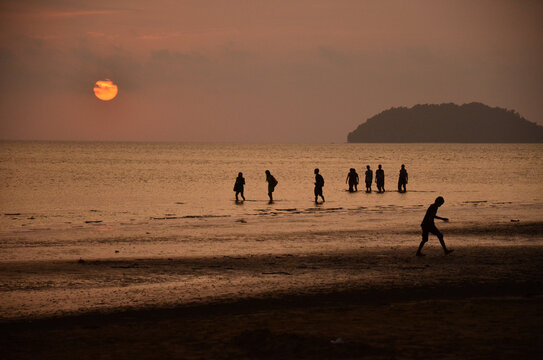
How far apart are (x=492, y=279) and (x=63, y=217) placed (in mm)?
22732

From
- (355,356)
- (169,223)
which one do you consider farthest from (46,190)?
(355,356)

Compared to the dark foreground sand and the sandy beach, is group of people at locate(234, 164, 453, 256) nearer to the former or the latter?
the sandy beach

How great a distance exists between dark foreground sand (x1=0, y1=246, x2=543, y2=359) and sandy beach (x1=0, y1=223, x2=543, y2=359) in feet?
0.06

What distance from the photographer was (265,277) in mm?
15352

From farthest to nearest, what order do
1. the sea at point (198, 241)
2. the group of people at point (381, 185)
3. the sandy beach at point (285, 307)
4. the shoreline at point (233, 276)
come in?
the group of people at point (381, 185) < the sea at point (198, 241) < the shoreline at point (233, 276) < the sandy beach at point (285, 307)

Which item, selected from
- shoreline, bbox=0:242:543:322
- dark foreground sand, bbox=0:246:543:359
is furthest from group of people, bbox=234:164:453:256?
dark foreground sand, bbox=0:246:543:359

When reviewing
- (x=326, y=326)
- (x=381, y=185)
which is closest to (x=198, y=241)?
(x=326, y=326)

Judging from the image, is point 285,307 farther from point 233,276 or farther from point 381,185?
point 381,185

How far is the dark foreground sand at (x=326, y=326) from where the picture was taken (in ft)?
31.2

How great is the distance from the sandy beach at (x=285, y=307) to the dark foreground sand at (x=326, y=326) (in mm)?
20

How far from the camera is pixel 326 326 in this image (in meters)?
10.8

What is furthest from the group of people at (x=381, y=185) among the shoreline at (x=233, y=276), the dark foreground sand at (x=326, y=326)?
the dark foreground sand at (x=326, y=326)

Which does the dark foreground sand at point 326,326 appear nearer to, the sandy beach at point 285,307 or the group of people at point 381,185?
the sandy beach at point 285,307

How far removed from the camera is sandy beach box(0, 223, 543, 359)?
381 inches
